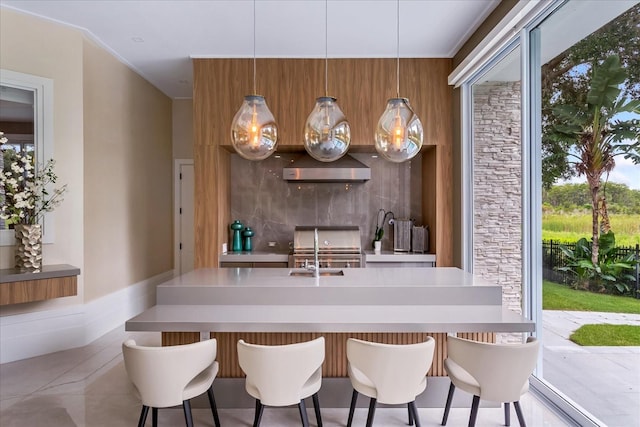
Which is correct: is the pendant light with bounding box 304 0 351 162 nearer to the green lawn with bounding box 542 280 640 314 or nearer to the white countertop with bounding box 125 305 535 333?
the white countertop with bounding box 125 305 535 333

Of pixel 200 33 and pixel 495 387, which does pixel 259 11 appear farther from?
pixel 495 387

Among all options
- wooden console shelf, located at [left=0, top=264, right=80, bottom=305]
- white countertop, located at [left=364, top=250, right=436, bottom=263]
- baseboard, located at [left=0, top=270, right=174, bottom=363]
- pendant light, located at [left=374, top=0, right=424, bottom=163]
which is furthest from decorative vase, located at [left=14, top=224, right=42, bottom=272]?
white countertop, located at [left=364, top=250, right=436, bottom=263]

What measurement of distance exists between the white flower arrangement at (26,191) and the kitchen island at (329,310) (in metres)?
1.78

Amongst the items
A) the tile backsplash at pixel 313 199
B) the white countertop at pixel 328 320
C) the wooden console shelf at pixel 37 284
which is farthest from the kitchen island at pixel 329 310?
the tile backsplash at pixel 313 199

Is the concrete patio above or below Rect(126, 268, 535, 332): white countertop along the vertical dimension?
below

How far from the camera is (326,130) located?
2.74 metres

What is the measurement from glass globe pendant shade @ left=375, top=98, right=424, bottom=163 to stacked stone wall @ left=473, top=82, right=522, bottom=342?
39.7 inches

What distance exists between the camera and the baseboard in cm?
358

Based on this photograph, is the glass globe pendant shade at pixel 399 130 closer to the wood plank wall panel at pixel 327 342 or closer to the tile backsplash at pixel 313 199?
the wood plank wall panel at pixel 327 342

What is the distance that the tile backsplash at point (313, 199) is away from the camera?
520 centimetres

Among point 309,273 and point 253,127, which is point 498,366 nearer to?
point 309,273

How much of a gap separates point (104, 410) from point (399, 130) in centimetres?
278

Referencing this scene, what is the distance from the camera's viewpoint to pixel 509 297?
349 centimetres

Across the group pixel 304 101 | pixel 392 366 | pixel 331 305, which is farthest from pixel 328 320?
pixel 304 101
